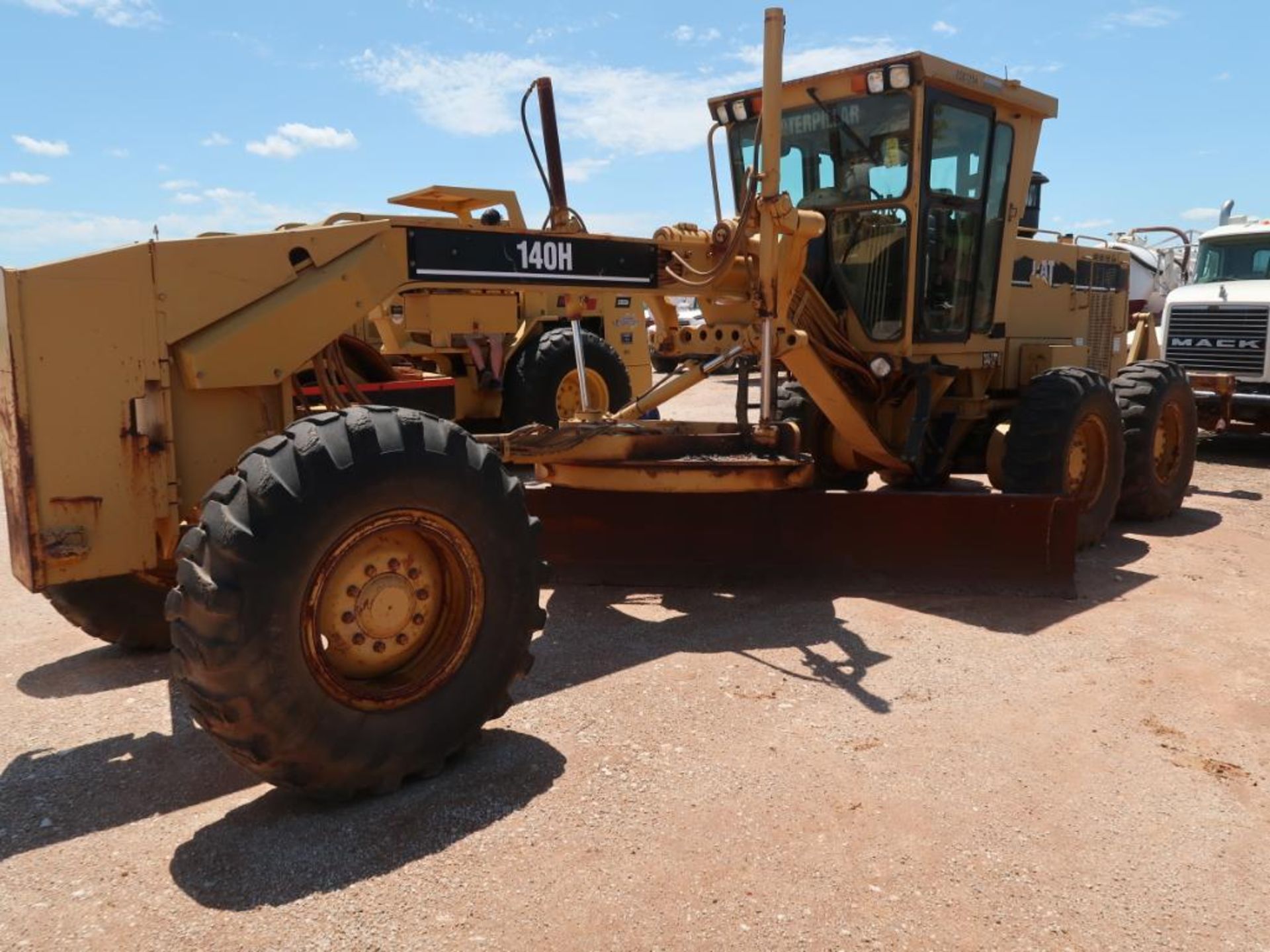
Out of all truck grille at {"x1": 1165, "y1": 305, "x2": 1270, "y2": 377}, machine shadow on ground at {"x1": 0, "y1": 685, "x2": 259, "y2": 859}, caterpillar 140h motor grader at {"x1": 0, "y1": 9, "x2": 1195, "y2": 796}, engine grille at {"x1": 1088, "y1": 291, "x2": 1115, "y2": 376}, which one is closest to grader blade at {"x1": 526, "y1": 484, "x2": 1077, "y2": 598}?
caterpillar 140h motor grader at {"x1": 0, "y1": 9, "x2": 1195, "y2": 796}

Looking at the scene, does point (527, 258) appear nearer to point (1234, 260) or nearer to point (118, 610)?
point (118, 610)

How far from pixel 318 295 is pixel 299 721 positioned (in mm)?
1632

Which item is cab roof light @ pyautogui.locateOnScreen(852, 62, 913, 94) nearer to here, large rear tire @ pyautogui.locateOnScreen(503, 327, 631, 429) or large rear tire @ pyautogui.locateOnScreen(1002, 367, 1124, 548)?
large rear tire @ pyautogui.locateOnScreen(1002, 367, 1124, 548)

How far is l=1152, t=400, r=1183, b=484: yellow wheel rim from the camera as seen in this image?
8.20 metres

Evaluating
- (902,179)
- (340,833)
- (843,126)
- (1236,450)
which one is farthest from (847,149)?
(1236,450)

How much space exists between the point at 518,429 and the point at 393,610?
8.25 ft

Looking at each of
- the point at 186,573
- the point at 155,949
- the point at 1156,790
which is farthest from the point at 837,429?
the point at 155,949

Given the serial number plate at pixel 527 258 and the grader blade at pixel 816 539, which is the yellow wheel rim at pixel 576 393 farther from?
the serial number plate at pixel 527 258

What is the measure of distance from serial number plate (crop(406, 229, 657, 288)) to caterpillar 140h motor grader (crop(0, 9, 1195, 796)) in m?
0.02

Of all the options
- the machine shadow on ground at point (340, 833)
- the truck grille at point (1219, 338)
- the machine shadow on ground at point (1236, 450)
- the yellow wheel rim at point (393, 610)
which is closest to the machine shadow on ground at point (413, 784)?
the machine shadow on ground at point (340, 833)

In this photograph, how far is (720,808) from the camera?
11.0 ft

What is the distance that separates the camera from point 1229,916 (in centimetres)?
286

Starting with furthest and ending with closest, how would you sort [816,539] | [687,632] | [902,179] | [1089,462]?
[1089,462]
[902,179]
[816,539]
[687,632]

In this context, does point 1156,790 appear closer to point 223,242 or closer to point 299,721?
point 299,721
